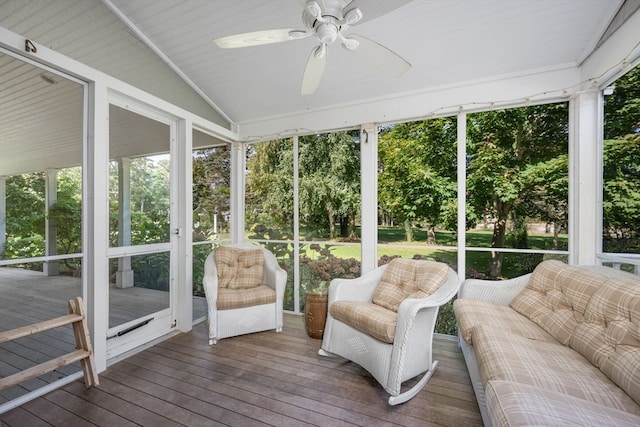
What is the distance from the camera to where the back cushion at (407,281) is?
238cm

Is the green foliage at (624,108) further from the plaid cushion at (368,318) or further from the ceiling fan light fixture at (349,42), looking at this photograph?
the plaid cushion at (368,318)

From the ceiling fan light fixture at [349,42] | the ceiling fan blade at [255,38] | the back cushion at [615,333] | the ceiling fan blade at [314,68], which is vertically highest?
the ceiling fan blade at [255,38]

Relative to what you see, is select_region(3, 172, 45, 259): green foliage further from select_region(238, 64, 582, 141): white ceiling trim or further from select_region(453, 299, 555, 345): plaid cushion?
select_region(453, 299, 555, 345): plaid cushion

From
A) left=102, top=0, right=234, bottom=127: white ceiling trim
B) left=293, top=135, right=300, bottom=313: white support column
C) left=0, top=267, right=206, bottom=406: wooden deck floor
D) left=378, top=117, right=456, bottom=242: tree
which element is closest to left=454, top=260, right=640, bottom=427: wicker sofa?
left=378, top=117, right=456, bottom=242: tree

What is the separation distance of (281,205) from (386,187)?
1407mm

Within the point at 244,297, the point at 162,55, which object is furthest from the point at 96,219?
the point at 162,55

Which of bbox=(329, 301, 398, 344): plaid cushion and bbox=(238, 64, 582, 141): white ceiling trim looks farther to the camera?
bbox=(238, 64, 582, 141): white ceiling trim

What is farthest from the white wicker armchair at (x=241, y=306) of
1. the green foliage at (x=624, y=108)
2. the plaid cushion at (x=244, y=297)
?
the green foliage at (x=624, y=108)

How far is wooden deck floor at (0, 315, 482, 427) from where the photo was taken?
5.89 ft

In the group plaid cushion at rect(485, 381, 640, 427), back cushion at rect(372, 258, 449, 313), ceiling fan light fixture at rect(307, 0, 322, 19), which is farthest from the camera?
back cushion at rect(372, 258, 449, 313)

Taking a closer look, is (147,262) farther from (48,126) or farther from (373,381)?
(373,381)

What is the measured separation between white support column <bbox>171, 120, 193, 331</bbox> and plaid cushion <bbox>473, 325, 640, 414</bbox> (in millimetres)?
2821

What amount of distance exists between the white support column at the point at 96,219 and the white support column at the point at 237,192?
5.85ft

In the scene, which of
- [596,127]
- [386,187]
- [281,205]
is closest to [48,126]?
[281,205]
